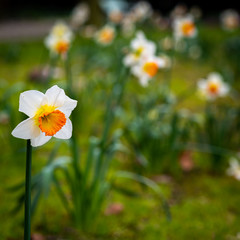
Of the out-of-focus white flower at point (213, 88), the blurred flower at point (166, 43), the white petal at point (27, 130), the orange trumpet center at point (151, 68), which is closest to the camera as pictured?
the white petal at point (27, 130)

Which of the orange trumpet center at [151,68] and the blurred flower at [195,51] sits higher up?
the blurred flower at [195,51]

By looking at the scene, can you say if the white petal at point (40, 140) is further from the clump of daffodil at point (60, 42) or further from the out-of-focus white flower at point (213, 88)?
the out-of-focus white flower at point (213, 88)

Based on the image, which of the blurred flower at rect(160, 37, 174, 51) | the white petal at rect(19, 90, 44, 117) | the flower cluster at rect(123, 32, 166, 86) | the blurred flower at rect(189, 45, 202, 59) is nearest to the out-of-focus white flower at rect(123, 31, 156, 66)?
the flower cluster at rect(123, 32, 166, 86)

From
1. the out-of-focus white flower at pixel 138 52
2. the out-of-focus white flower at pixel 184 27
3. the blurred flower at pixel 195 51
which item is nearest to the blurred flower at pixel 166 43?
the out-of-focus white flower at pixel 184 27

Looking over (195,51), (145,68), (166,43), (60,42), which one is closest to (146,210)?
(145,68)

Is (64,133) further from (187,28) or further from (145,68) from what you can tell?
(187,28)

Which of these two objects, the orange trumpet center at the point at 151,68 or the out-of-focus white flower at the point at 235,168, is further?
the out-of-focus white flower at the point at 235,168

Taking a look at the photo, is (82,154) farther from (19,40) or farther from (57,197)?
(19,40)
